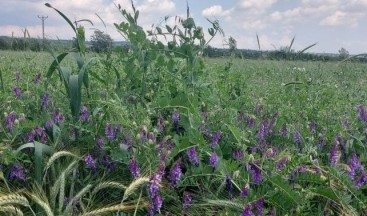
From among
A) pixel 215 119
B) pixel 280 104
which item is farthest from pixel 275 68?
pixel 215 119

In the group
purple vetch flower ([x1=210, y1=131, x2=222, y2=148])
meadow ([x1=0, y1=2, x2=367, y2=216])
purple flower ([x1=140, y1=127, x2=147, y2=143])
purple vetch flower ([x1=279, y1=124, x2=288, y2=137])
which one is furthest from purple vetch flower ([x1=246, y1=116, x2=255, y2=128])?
purple flower ([x1=140, y1=127, x2=147, y2=143])

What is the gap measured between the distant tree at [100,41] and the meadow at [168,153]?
15.2 inches

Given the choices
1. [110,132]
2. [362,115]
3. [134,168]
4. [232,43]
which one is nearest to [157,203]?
[134,168]

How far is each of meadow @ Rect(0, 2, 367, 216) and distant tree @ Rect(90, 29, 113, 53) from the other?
385 millimetres

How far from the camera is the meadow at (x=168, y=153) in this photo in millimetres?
2127

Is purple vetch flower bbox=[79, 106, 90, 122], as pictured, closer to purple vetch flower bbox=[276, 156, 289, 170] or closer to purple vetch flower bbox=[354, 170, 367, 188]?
purple vetch flower bbox=[276, 156, 289, 170]

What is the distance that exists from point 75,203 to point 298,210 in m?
0.95

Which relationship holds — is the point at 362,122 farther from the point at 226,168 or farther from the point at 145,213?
the point at 145,213

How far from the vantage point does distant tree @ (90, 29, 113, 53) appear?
11.7 feet

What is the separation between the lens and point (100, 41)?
12.9ft

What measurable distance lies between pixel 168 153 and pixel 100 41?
1.91 m

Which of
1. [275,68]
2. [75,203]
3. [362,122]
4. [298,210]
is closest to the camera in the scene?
[298,210]

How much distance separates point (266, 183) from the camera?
2.19 metres

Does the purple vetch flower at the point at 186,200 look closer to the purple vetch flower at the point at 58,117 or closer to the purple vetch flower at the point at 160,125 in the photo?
the purple vetch flower at the point at 160,125
